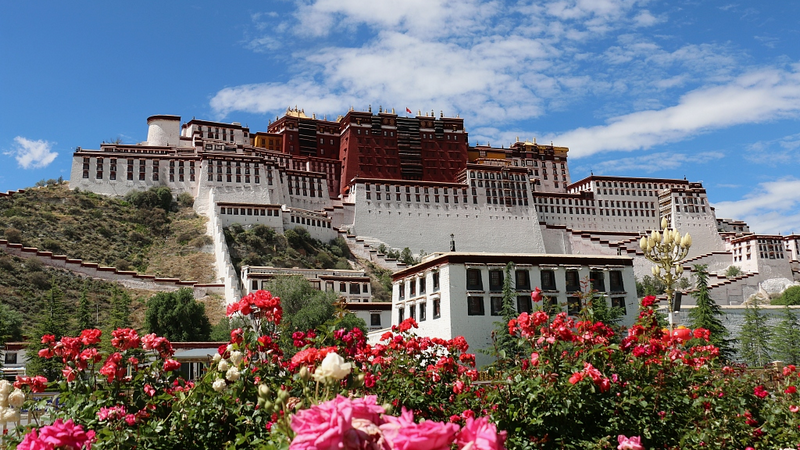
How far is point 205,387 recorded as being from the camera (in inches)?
266

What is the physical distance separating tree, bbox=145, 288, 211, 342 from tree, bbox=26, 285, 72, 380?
16.9 feet

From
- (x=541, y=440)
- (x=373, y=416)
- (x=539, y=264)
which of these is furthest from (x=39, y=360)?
(x=373, y=416)

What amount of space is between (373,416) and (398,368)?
5.95 meters

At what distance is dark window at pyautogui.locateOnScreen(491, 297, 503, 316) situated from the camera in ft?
120

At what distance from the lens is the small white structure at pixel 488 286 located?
36.3 meters

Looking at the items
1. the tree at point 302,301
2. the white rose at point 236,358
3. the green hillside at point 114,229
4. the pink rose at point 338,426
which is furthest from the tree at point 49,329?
the pink rose at point 338,426

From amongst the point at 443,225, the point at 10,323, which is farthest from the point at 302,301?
the point at 443,225

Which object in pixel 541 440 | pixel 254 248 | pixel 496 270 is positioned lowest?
pixel 541 440

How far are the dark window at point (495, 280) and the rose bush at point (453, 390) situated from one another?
27750mm

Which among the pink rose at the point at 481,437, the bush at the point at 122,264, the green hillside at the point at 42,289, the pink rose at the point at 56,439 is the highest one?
the bush at the point at 122,264

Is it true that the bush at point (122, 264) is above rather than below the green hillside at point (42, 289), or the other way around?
above

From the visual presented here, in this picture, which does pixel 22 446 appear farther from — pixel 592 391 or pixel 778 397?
pixel 778 397

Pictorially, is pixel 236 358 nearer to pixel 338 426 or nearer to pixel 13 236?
pixel 338 426

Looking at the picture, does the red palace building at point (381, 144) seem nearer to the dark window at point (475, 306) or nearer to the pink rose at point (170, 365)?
the dark window at point (475, 306)
